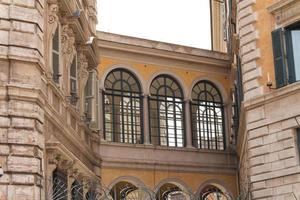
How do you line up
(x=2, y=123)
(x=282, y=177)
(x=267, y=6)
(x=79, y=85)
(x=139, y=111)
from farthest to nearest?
(x=139, y=111) → (x=79, y=85) → (x=267, y=6) → (x=282, y=177) → (x=2, y=123)

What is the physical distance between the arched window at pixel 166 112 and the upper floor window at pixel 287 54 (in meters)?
12.0

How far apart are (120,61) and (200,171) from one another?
5.78m

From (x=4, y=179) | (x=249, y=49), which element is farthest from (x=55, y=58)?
(x=249, y=49)

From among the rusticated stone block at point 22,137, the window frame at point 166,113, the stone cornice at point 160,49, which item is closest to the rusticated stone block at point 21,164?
the rusticated stone block at point 22,137

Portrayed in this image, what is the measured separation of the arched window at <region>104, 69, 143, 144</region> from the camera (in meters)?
28.2

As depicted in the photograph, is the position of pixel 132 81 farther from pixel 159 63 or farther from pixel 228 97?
pixel 228 97

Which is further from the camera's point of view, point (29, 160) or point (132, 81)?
point (132, 81)

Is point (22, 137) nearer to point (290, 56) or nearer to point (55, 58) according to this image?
point (55, 58)

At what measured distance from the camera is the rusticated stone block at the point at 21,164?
13781 mm

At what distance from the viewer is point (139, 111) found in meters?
28.9

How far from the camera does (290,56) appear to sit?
57.0 feet

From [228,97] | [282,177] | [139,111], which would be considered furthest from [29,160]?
[228,97]

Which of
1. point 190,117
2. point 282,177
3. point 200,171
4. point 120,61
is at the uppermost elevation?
point 120,61

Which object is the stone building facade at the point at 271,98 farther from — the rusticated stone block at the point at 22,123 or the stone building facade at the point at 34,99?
the rusticated stone block at the point at 22,123
